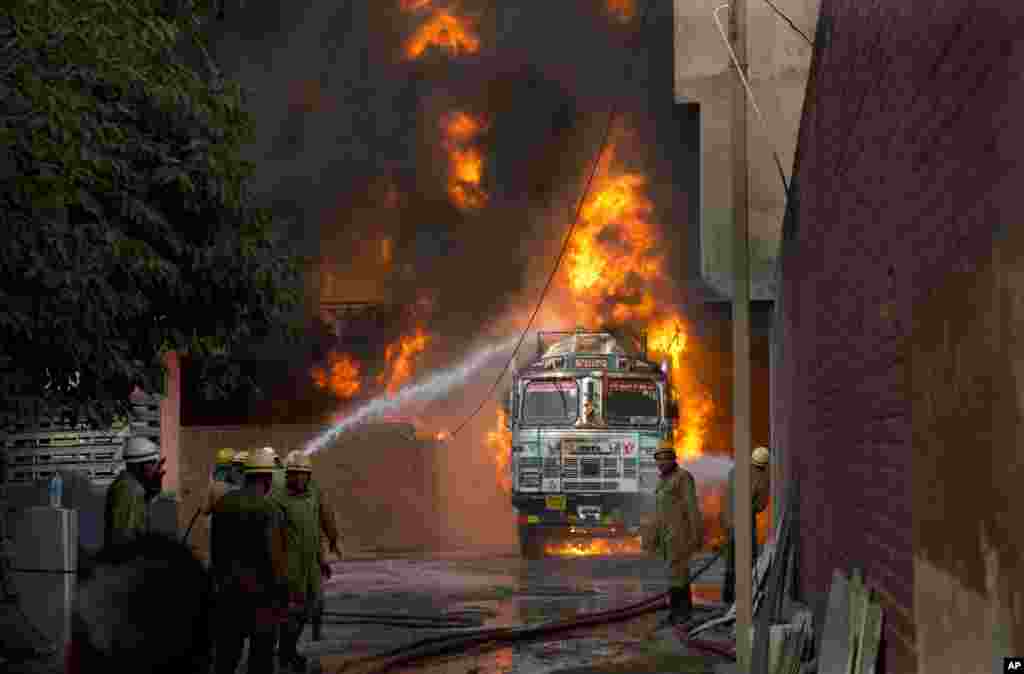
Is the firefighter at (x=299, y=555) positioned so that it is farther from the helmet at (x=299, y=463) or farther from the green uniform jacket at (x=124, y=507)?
the green uniform jacket at (x=124, y=507)

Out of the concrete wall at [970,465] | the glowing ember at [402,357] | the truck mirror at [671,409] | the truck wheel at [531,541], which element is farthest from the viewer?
the glowing ember at [402,357]

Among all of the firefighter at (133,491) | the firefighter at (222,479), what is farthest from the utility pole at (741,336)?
the firefighter at (133,491)

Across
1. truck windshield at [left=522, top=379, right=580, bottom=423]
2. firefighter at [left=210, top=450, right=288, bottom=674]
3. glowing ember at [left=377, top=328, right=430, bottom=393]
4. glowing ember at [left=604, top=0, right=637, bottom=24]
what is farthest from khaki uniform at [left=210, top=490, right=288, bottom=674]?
glowing ember at [left=604, top=0, right=637, bottom=24]

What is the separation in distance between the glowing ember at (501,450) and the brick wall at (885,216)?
93.0ft

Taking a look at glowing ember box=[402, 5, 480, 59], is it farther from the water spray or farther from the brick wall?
the brick wall

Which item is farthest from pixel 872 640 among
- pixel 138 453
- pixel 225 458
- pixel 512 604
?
pixel 512 604

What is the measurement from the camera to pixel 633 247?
42.1m

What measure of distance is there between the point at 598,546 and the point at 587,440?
383 centimetres

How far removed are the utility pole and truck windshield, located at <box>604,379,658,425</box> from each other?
15.4 meters

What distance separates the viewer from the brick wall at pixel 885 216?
4988mm

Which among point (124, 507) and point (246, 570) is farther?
point (246, 570)

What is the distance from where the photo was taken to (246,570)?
36.9 feet

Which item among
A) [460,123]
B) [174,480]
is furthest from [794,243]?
[460,123]

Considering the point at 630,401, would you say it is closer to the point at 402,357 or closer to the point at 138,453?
the point at 402,357
